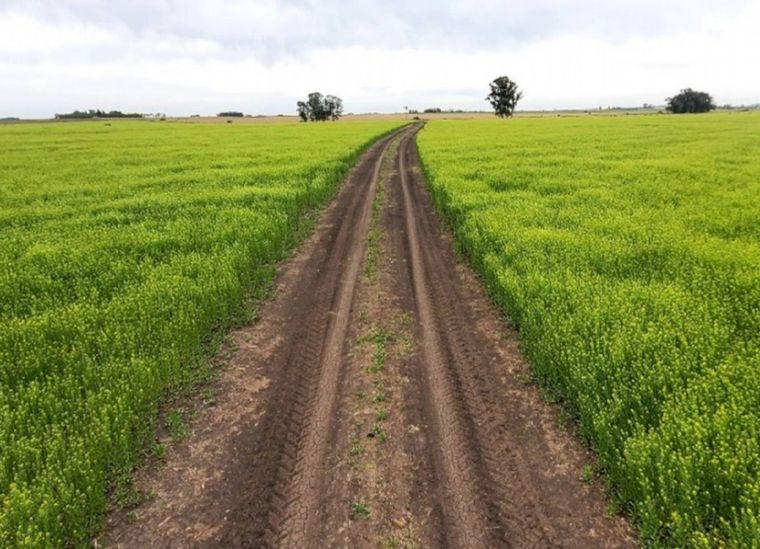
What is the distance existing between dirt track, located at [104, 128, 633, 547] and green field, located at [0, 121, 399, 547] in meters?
0.70

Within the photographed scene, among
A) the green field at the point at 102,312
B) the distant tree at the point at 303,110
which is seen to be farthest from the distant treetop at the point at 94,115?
the green field at the point at 102,312

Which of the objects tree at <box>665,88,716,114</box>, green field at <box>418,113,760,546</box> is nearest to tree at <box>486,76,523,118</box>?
tree at <box>665,88,716,114</box>

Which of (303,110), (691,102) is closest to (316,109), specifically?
(303,110)

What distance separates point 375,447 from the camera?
20.0 ft

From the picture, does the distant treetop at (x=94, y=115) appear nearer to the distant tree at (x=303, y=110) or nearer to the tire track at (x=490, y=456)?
the distant tree at (x=303, y=110)

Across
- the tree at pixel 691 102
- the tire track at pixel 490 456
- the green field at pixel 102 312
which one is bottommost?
the tire track at pixel 490 456

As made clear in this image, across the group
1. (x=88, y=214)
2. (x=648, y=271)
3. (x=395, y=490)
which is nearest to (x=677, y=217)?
(x=648, y=271)

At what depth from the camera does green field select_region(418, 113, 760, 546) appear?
4742mm

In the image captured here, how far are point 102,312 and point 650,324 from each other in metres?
9.61

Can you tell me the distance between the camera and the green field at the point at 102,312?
5285 millimetres

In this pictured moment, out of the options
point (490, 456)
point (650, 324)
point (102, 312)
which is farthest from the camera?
point (102, 312)

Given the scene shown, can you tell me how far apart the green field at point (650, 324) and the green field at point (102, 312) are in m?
5.83

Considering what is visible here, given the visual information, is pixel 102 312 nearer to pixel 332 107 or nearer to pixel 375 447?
pixel 375 447

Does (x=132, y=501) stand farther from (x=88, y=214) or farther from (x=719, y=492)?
(x=88, y=214)
